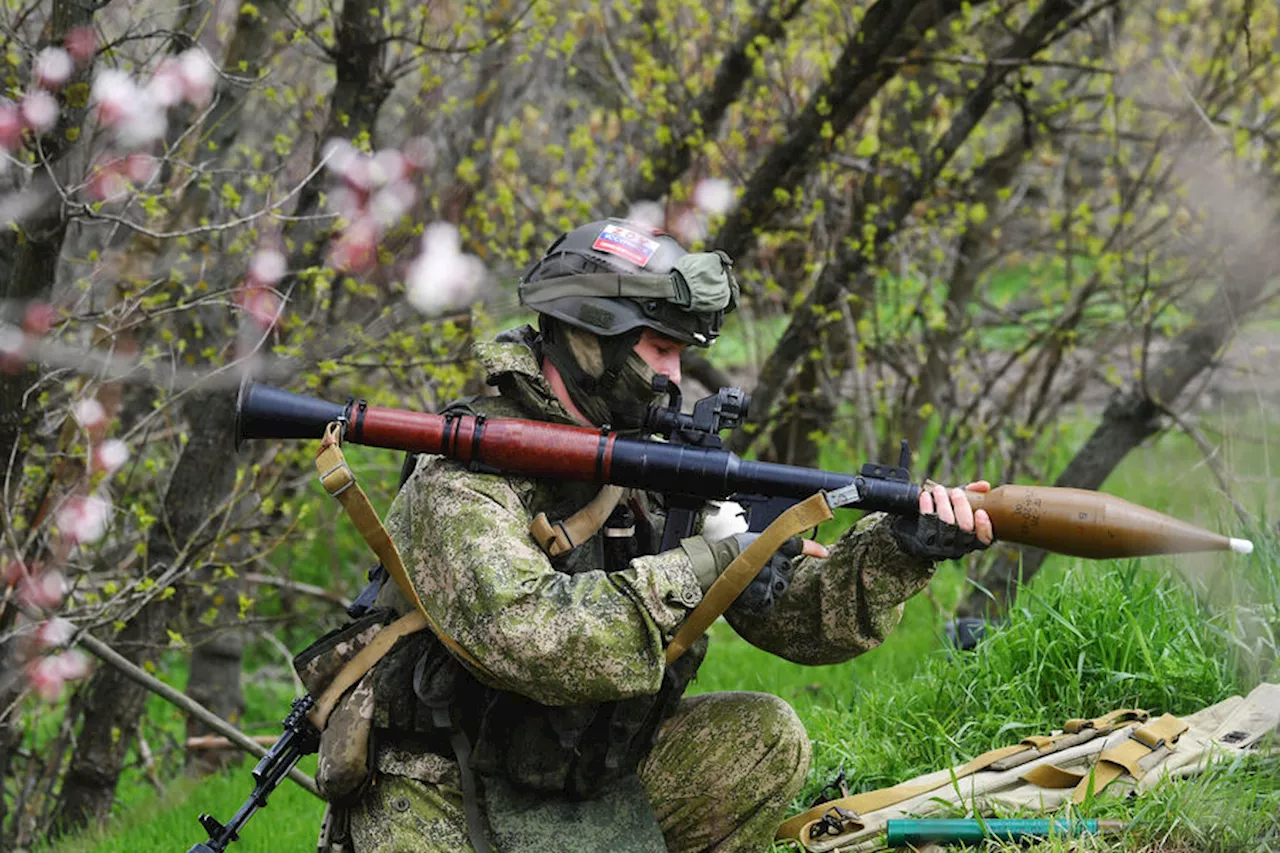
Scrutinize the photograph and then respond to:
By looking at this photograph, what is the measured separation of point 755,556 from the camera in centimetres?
356

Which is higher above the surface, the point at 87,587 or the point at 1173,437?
the point at 87,587

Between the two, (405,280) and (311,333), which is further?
(405,280)

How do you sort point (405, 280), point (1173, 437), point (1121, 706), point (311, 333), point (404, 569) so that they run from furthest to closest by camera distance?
point (1173, 437), point (405, 280), point (311, 333), point (1121, 706), point (404, 569)

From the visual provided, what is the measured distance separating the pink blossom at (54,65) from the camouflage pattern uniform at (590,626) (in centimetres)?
185

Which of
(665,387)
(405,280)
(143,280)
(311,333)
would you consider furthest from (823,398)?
(665,387)

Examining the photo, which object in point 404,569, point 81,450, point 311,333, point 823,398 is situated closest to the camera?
point 404,569

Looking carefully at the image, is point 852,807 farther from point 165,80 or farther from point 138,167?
point 165,80

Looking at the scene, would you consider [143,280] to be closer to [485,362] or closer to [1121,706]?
[485,362]

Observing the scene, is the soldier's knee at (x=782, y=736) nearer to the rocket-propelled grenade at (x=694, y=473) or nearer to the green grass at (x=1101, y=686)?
the green grass at (x=1101, y=686)

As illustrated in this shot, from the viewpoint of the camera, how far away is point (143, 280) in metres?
6.64

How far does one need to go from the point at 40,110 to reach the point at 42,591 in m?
2.19

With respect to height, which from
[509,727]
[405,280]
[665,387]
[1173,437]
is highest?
[405,280]

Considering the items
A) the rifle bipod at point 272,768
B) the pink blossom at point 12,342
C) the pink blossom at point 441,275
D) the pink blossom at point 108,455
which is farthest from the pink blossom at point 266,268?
the rifle bipod at point 272,768

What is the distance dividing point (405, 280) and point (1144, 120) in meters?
5.15
